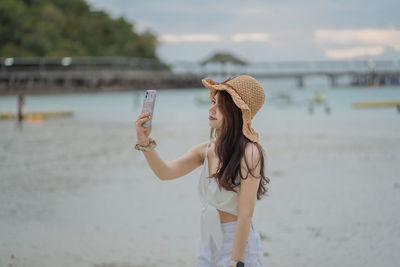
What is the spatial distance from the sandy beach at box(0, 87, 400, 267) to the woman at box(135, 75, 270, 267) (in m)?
3.01

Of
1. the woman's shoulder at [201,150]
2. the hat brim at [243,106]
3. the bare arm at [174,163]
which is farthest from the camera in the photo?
the woman's shoulder at [201,150]

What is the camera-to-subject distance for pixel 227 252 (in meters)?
2.34

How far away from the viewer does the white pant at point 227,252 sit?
2332 millimetres

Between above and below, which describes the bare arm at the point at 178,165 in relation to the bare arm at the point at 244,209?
above

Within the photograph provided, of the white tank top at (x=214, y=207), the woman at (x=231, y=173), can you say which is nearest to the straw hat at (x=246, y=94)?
the woman at (x=231, y=173)

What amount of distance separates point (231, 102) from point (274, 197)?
20.0 feet

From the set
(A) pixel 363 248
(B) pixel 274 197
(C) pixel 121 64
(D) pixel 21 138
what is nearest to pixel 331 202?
(B) pixel 274 197

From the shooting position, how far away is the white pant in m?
2.33

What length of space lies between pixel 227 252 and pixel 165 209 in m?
5.29

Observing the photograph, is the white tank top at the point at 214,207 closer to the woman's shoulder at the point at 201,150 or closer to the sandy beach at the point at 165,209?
the woman's shoulder at the point at 201,150

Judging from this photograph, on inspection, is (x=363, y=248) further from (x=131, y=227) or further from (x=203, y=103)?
(x=203, y=103)

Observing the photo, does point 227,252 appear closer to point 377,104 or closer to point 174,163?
point 174,163

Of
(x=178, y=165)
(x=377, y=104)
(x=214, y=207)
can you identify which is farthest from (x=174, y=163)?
(x=377, y=104)

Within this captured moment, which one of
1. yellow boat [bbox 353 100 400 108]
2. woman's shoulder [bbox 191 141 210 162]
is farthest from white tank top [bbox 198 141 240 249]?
yellow boat [bbox 353 100 400 108]
